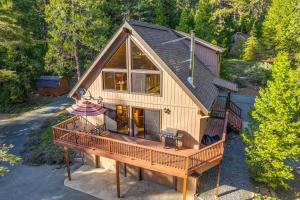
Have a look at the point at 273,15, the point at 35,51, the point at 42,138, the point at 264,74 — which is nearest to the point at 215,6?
the point at 273,15

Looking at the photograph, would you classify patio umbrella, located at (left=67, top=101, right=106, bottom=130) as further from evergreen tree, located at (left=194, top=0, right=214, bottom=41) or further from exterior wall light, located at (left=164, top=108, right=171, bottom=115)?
evergreen tree, located at (left=194, top=0, right=214, bottom=41)

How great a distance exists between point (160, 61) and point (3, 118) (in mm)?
22035

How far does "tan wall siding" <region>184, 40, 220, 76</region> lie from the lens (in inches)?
735

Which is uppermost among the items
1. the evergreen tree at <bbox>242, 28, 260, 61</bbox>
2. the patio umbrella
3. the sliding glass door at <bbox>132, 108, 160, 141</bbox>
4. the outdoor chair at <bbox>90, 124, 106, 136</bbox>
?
the evergreen tree at <bbox>242, 28, 260, 61</bbox>

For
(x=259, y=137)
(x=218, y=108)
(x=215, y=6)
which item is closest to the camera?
(x=259, y=137)

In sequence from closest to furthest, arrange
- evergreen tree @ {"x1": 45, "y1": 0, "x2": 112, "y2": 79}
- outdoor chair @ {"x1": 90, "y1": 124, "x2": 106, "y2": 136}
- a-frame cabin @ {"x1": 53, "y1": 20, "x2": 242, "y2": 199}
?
1. a-frame cabin @ {"x1": 53, "y1": 20, "x2": 242, "y2": 199}
2. outdoor chair @ {"x1": 90, "y1": 124, "x2": 106, "y2": 136}
3. evergreen tree @ {"x1": 45, "y1": 0, "x2": 112, "y2": 79}

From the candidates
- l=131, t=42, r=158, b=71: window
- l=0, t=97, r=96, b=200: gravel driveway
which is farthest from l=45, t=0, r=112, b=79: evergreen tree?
l=131, t=42, r=158, b=71: window

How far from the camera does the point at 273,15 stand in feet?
118

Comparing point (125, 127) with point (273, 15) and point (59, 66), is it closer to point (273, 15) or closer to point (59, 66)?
point (59, 66)

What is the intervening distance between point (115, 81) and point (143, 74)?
1893mm

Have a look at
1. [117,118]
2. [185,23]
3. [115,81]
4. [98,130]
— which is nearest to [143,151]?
[117,118]

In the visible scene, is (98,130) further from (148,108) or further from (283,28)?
(283,28)

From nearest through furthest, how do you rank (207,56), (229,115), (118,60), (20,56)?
(118,60) → (229,115) → (207,56) → (20,56)

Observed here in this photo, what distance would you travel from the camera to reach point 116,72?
13.4 metres
